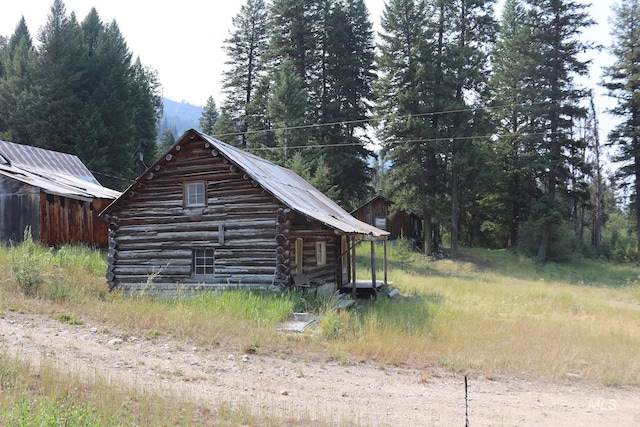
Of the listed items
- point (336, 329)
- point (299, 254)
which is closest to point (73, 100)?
point (299, 254)

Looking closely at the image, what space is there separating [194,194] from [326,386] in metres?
10.8

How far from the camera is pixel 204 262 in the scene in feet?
55.3

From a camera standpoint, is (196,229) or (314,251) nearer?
(196,229)

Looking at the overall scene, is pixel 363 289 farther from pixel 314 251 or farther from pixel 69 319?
pixel 69 319

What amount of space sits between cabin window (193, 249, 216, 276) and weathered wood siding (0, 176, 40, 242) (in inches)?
353

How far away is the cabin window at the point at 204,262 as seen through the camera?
16.7 m

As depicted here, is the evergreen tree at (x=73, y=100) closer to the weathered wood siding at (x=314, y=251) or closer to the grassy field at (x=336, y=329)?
the grassy field at (x=336, y=329)

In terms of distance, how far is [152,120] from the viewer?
52.6m

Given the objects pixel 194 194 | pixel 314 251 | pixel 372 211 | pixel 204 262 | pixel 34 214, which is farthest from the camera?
pixel 372 211

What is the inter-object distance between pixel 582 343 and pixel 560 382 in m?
3.01

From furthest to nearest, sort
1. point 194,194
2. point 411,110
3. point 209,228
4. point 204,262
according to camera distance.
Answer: point 411,110 → point 194,194 → point 204,262 → point 209,228

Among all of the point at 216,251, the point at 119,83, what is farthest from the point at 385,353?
the point at 119,83

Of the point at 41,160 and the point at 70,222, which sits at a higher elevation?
the point at 41,160

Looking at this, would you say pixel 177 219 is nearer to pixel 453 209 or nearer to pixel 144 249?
pixel 144 249
